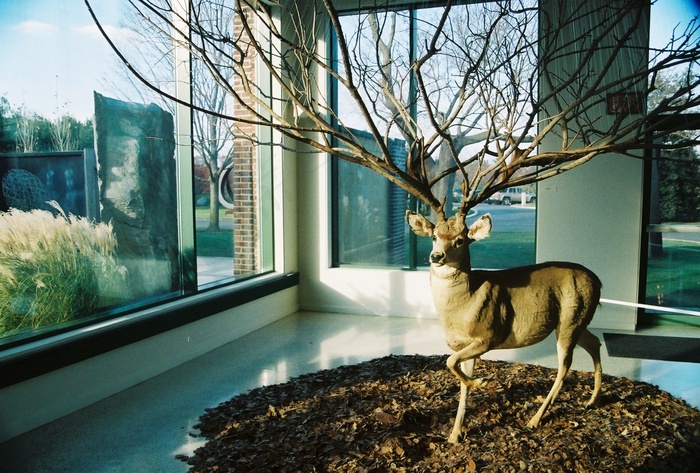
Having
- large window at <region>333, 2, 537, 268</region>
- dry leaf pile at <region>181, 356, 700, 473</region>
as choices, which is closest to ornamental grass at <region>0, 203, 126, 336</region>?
dry leaf pile at <region>181, 356, 700, 473</region>

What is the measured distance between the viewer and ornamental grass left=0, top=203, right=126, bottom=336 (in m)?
3.40

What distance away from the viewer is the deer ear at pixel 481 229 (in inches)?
106

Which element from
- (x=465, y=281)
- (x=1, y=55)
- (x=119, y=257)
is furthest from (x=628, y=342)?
(x=1, y=55)

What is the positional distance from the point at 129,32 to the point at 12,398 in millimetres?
2658

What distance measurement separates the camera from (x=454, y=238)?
2656 mm

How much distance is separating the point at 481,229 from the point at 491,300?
0.35 metres

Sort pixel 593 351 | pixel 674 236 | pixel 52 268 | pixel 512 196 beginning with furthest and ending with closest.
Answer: pixel 512 196 → pixel 674 236 → pixel 52 268 → pixel 593 351

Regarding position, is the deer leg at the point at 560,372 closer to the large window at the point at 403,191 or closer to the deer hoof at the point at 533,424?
the deer hoof at the point at 533,424

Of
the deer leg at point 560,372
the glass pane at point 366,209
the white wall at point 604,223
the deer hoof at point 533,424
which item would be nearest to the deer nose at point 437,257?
the deer leg at point 560,372

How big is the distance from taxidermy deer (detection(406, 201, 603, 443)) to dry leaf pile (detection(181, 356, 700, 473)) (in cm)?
20

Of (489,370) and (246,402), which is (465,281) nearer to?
(489,370)

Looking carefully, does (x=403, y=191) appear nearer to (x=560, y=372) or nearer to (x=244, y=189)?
(x=244, y=189)

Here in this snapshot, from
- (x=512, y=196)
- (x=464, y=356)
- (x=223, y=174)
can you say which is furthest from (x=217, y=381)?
(x=512, y=196)

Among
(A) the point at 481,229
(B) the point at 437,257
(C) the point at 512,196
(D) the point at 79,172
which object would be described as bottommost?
(B) the point at 437,257
